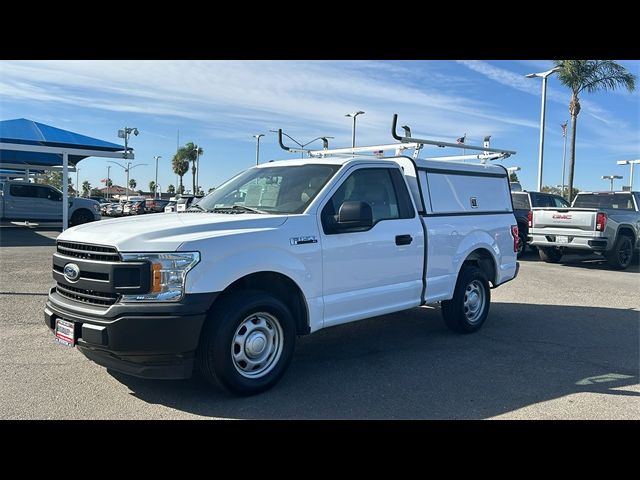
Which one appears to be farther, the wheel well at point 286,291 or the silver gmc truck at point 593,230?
the silver gmc truck at point 593,230

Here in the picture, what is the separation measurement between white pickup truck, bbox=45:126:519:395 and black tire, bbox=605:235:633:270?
8558 millimetres

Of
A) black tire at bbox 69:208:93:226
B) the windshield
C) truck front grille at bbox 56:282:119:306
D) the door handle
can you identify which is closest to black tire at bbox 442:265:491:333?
the door handle

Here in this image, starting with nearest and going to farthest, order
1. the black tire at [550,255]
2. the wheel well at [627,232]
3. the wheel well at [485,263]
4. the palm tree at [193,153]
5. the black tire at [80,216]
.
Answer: the wheel well at [485,263] < the wheel well at [627,232] < the black tire at [550,255] < the black tire at [80,216] < the palm tree at [193,153]

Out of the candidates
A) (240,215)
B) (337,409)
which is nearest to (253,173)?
(240,215)

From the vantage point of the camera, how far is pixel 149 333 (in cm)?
386

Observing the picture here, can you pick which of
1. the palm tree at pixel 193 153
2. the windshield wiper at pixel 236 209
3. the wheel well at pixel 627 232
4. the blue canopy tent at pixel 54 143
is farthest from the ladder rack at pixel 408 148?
the palm tree at pixel 193 153

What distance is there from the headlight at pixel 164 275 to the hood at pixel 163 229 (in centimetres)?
5

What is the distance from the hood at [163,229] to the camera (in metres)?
3.98

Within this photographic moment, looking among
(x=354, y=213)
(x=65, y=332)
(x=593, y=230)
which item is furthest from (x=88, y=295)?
(x=593, y=230)

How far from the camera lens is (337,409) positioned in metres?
4.19

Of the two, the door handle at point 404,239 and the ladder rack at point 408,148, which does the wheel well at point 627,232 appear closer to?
the ladder rack at point 408,148

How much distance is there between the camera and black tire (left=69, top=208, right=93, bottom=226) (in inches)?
890
